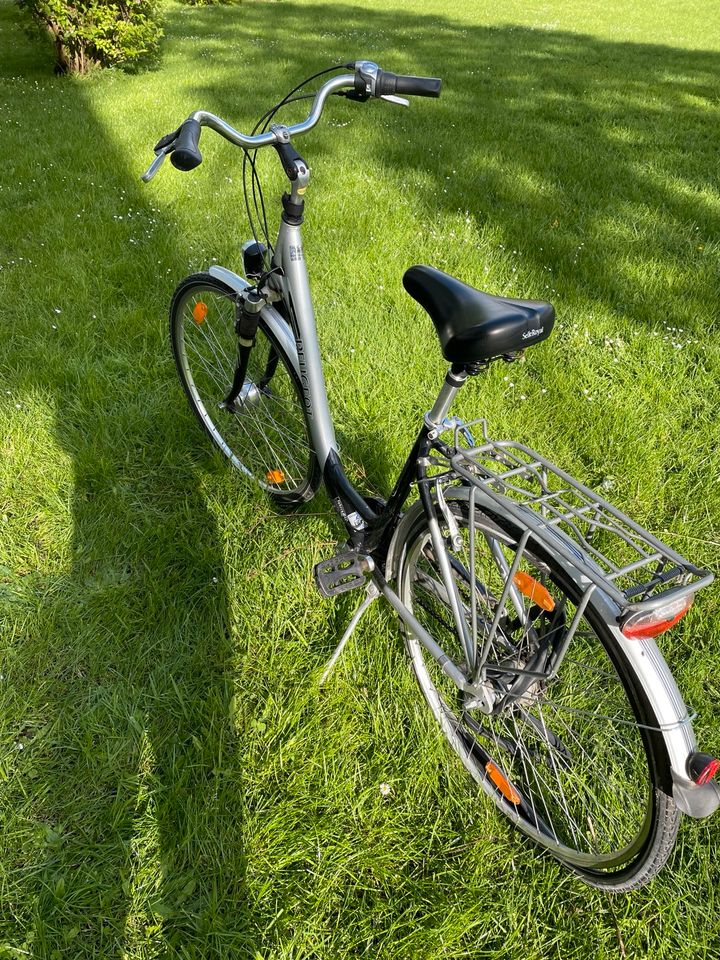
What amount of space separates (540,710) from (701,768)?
0.68m

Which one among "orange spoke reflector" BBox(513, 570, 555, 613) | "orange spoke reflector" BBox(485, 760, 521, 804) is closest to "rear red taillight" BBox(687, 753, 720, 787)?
"orange spoke reflector" BBox(513, 570, 555, 613)

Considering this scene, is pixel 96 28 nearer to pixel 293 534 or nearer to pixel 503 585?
pixel 293 534

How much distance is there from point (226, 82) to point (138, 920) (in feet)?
26.6

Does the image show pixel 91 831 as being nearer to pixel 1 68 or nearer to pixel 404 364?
pixel 404 364

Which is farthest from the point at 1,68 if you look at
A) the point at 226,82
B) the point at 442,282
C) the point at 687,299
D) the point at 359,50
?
the point at 442,282

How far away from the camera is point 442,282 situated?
1434 mm

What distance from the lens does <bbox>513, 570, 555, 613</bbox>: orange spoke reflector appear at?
1.42 m

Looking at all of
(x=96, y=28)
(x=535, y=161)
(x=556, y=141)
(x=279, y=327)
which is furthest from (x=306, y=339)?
(x=96, y=28)

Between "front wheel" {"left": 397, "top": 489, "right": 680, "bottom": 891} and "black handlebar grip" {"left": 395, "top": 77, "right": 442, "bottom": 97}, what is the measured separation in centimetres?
113

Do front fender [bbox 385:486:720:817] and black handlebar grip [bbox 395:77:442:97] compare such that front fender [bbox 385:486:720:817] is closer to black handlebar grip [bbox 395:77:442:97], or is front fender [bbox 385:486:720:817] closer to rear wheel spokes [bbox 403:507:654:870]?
rear wheel spokes [bbox 403:507:654:870]

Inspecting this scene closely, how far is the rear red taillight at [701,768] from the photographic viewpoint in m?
1.16

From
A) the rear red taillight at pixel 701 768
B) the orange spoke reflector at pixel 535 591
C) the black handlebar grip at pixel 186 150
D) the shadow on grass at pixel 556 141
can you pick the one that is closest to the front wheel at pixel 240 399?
the black handlebar grip at pixel 186 150

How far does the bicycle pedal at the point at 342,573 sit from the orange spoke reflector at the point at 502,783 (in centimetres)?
67

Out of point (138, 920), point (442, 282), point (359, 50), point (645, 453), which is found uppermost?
point (359, 50)
